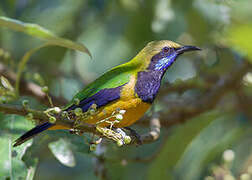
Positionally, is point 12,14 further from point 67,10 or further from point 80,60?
point 80,60

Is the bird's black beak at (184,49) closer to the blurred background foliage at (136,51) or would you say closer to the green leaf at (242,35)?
the blurred background foliage at (136,51)

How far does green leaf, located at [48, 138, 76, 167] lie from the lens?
2945 millimetres

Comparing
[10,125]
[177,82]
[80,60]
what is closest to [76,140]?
[10,125]

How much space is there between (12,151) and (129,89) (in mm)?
1135

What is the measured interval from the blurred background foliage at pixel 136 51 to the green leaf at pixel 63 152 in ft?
0.14

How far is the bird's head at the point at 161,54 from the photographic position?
3908 mm

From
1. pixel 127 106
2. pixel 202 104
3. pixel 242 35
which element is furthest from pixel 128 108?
pixel 242 35

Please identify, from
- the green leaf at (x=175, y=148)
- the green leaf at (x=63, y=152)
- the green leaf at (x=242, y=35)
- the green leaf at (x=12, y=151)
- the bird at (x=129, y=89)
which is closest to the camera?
the green leaf at (x=242, y=35)

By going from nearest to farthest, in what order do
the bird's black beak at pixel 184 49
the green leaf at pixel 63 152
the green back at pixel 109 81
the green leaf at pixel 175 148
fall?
the green leaf at pixel 63 152 < the green back at pixel 109 81 < the bird's black beak at pixel 184 49 < the green leaf at pixel 175 148

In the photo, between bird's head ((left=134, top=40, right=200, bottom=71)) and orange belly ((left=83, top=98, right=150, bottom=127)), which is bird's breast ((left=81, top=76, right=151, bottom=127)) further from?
bird's head ((left=134, top=40, right=200, bottom=71))

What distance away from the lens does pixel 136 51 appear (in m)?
4.94

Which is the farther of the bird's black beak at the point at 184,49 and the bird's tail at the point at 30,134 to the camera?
the bird's black beak at the point at 184,49

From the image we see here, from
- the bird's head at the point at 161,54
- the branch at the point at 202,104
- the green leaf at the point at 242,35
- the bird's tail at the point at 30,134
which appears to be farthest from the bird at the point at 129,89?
the green leaf at the point at 242,35

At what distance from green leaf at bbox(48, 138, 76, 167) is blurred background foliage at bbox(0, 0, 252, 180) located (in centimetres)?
4
